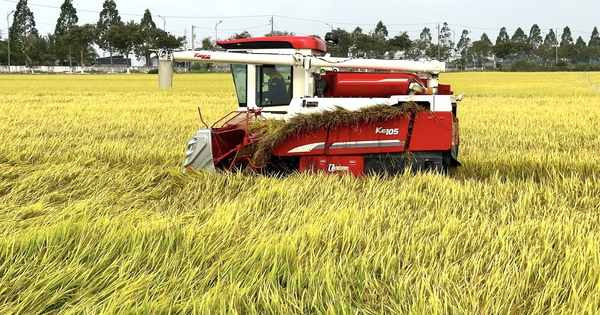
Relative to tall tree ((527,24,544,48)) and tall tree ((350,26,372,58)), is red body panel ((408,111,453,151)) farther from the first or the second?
tall tree ((527,24,544,48))

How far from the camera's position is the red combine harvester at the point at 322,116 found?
5523 mm

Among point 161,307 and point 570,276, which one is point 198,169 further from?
→ point 570,276

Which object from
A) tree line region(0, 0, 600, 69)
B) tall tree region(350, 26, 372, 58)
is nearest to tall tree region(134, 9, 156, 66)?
tree line region(0, 0, 600, 69)

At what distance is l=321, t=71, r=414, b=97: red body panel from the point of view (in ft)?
19.9

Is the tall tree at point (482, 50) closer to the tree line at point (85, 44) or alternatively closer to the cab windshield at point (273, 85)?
the tree line at point (85, 44)

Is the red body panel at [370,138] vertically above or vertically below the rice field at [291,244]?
above

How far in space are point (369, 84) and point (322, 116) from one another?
1025mm

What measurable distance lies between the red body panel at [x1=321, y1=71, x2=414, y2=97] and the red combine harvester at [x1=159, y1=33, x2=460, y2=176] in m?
0.01

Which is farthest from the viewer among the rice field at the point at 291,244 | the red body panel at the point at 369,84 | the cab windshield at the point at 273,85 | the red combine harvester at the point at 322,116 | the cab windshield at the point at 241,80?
the cab windshield at the point at 241,80

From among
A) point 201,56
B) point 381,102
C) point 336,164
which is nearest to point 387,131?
point 381,102

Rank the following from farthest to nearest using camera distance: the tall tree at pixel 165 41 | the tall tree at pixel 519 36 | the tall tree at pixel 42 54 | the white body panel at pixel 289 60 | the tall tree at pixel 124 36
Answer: the tall tree at pixel 519 36
the tall tree at pixel 42 54
the tall tree at pixel 124 36
the tall tree at pixel 165 41
the white body panel at pixel 289 60

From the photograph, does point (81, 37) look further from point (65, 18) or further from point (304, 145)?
point (304, 145)

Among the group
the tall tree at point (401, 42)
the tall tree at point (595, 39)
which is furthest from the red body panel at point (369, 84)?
the tall tree at point (595, 39)

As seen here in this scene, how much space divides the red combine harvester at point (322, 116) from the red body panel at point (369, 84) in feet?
0.04
